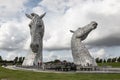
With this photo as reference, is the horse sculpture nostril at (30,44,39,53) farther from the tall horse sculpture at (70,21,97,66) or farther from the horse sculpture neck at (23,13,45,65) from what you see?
the tall horse sculpture at (70,21,97,66)

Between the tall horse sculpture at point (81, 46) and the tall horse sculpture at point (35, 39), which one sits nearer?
the tall horse sculpture at point (81, 46)

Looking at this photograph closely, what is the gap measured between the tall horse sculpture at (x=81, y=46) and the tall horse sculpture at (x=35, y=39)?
23.8 ft

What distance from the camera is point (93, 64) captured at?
54219 mm

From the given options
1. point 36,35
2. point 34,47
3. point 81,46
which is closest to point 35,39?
point 36,35

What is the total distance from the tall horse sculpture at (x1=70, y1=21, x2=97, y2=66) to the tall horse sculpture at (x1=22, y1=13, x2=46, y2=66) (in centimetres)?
727

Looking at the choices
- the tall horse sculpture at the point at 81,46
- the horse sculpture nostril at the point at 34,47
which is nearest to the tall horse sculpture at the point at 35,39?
the horse sculpture nostril at the point at 34,47

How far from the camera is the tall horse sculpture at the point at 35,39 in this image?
59.0 m

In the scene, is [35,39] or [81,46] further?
[35,39]

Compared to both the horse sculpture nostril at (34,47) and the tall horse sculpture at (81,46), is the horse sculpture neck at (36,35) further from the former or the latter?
the tall horse sculpture at (81,46)

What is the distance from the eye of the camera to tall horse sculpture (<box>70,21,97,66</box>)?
55031 millimetres

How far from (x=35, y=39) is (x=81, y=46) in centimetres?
985

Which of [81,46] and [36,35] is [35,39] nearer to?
[36,35]

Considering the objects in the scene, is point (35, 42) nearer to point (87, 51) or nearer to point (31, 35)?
point (31, 35)

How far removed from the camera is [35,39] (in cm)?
5947
